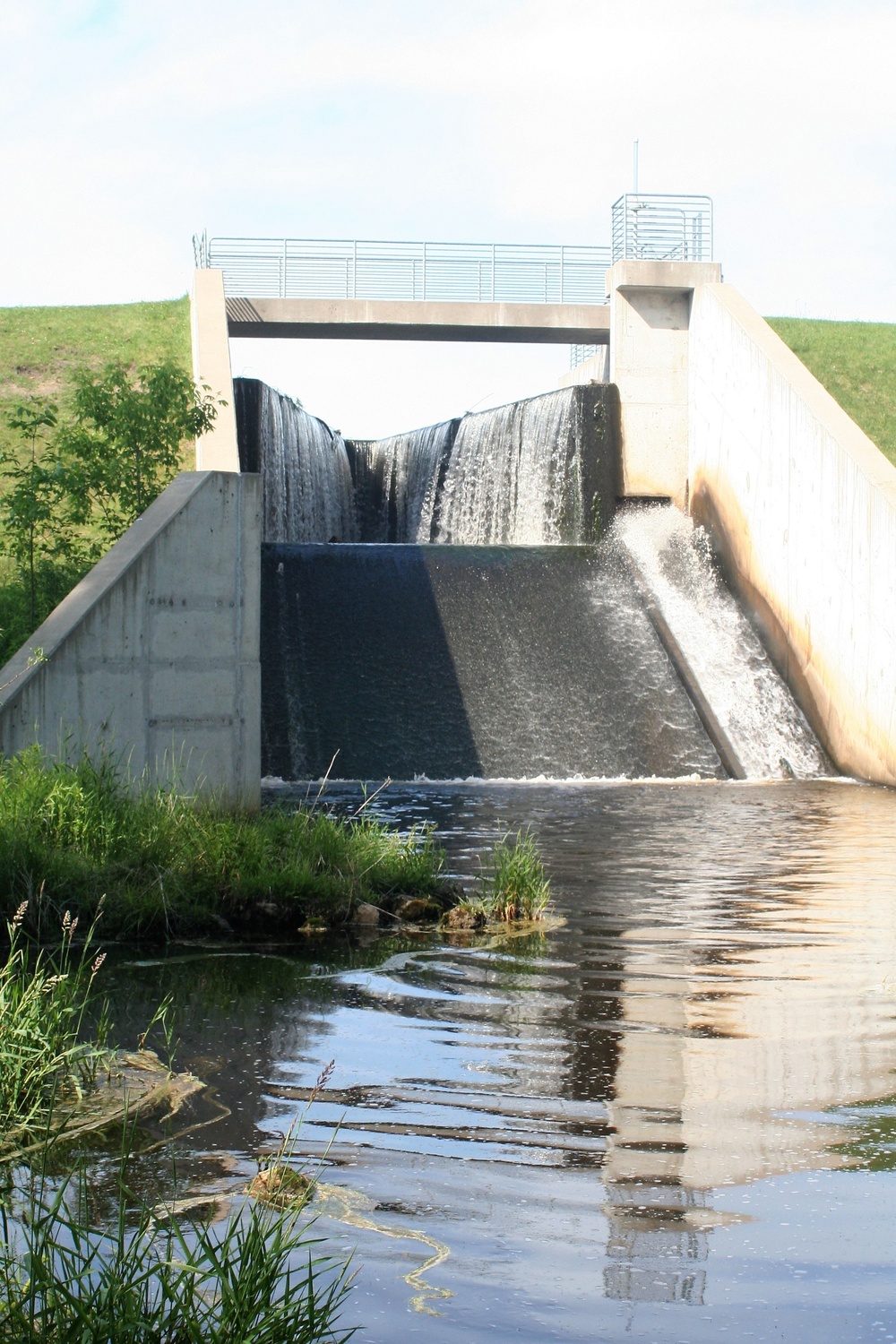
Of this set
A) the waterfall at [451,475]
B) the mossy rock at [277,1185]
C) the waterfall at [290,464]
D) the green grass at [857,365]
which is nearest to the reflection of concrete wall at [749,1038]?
the mossy rock at [277,1185]

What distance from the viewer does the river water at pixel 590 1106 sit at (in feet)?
10.2

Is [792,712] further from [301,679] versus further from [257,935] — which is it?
[257,935]

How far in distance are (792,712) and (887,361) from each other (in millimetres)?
17222

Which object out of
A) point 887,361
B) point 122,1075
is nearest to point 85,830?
point 122,1075

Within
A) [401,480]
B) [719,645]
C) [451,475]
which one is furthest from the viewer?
[401,480]

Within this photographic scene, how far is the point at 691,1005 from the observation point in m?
5.80

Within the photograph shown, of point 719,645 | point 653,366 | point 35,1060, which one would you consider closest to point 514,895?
point 35,1060

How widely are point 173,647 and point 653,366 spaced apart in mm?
15142

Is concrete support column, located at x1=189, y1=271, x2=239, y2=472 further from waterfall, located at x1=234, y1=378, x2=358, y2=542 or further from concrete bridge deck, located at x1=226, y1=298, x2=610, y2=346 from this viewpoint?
waterfall, located at x1=234, y1=378, x2=358, y2=542

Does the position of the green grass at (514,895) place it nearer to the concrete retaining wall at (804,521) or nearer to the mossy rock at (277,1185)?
the mossy rock at (277,1185)

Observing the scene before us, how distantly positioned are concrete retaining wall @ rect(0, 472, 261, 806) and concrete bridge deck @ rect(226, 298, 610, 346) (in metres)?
14.3

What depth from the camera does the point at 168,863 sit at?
7629mm

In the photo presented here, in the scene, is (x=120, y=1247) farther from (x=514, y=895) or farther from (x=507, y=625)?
(x=507, y=625)

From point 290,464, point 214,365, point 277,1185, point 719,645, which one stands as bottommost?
point 277,1185
